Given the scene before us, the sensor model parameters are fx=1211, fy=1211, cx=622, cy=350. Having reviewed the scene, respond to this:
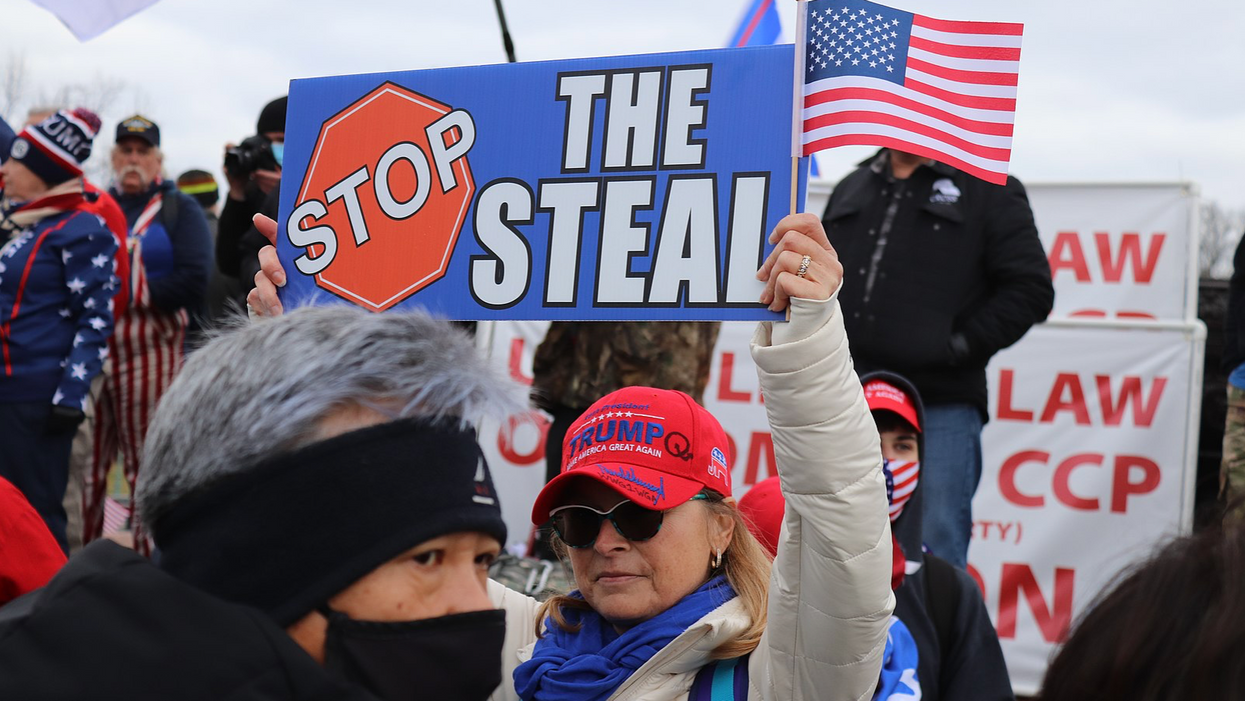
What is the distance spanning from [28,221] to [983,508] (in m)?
4.75

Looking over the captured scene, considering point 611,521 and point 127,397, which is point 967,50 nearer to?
point 611,521

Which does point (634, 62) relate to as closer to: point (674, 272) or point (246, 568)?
point (674, 272)

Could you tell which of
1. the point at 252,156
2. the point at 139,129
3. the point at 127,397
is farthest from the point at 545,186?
the point at 139,129

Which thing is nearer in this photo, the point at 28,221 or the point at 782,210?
the point at 782,210

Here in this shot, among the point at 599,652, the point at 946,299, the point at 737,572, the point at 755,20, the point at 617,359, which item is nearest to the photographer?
the point at 599,652

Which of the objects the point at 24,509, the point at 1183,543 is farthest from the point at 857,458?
the point at 24,509

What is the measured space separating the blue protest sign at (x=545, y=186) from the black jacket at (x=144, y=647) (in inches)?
46.1

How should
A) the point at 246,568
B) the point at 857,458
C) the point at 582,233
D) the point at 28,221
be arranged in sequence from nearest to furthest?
the point at 246,568
the point at 857,458
the point at 582,233
the point at 28,221

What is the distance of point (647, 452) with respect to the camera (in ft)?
8.45

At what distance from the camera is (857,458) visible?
6.89 ft

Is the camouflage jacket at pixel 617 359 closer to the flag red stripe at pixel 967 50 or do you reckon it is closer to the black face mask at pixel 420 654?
the flag red stripe at pixel 967 50

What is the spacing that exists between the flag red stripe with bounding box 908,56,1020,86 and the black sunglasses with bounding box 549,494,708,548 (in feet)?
3.28

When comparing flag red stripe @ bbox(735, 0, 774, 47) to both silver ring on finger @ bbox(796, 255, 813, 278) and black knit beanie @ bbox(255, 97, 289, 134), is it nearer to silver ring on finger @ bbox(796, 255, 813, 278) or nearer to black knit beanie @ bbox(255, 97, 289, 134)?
black knit beanie @ bbox(255, 97, 289, 134)

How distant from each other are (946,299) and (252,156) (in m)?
2.93
